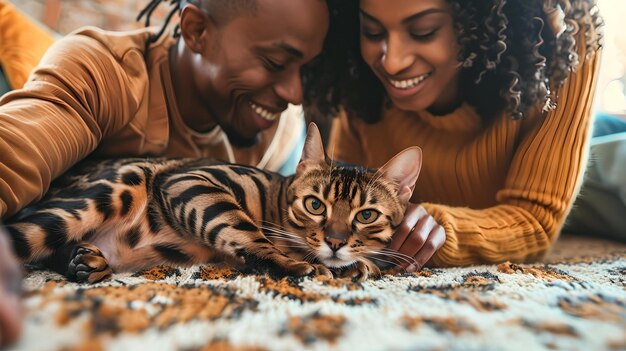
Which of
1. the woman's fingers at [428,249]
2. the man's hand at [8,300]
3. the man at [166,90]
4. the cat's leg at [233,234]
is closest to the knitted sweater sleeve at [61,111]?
the man at [166,90]

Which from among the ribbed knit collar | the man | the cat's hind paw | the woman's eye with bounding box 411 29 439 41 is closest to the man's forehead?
the man

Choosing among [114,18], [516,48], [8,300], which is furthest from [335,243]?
[114,18]

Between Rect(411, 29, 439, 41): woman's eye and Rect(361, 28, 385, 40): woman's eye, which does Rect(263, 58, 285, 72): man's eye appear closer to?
Rect(361, 28, 385, 40): woman's eye

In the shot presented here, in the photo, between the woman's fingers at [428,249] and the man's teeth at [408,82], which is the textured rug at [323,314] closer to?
the woman's fingers at [428,249]

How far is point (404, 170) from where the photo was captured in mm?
896

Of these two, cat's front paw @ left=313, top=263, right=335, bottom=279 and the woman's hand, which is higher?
the woman's hand

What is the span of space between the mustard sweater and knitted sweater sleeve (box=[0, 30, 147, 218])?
0.75 meters

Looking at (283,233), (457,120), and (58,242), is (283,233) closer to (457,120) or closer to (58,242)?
(58,242)

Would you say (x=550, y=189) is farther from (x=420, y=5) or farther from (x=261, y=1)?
(x=261, y=1)

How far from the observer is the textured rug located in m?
0.41

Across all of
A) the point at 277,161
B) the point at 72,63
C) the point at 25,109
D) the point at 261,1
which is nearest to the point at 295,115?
the point at 277,161

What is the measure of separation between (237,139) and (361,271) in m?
0.65

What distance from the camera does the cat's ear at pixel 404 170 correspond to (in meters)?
0.88

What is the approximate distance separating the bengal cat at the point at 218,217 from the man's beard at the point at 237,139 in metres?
0.25
